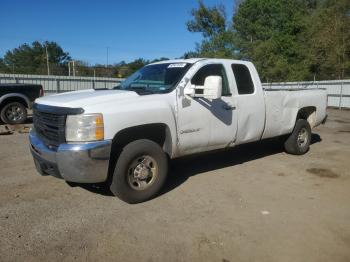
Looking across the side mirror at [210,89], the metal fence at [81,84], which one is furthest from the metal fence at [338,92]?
the side mirror at [210,89]

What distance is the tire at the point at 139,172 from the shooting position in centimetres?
439

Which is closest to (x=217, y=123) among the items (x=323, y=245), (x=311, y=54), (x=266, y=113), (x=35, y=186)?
(x=266, y=113)

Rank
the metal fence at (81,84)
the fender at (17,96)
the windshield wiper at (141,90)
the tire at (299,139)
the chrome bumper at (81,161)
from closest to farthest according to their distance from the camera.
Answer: the chrome bumper at (81,161), the windshield wiper at (141,90), the tire at (299,139), the fender at (17,96), the metal fence at (81,84)

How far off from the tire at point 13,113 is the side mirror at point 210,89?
804 cm

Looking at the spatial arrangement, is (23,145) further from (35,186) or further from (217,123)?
(217,123)

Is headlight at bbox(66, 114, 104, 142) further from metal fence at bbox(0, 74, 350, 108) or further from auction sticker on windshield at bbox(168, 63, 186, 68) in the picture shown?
metal fence at bbox(0, 74, 350, 108)

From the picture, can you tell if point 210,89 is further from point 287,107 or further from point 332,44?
point 332,44

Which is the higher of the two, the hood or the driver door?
→ the hood

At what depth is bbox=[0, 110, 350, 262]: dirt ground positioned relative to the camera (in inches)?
136

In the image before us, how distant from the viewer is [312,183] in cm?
562

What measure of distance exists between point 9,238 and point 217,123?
10.4ft

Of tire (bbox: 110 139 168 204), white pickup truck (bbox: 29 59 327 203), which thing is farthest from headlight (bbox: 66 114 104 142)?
tire (bbox: 110 139 168 204)

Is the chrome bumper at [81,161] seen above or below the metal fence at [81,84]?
below

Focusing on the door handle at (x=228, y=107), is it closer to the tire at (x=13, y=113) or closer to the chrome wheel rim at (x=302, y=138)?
the chrome wheel rim at (x=302, y=138)
